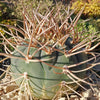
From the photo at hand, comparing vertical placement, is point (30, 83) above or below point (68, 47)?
below

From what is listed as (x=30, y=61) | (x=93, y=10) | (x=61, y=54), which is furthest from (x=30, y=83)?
(x=93, y=10)

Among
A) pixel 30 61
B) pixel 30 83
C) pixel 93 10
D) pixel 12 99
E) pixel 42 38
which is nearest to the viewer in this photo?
pixel 30 61

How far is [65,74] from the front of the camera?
1.47 meters

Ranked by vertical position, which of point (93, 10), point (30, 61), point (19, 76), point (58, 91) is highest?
point (93, 10)

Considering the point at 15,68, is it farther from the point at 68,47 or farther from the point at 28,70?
the point at 68,47

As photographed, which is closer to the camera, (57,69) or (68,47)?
(57,69)

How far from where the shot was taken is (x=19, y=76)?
62.9 inches

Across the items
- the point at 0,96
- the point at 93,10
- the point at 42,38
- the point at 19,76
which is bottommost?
the point at 0,96

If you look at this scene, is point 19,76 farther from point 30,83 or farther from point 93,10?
point 93,10

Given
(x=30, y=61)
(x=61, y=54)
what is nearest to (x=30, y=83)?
(x=30, y=61)

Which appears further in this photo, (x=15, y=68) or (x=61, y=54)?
(x=15, y=68)

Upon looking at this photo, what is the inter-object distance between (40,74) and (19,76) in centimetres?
25

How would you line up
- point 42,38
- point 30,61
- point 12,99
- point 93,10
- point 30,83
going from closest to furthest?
point 30,61, point 30,83, point 42,38, point 12,99, point 93,10

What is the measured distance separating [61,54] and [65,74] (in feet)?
0.58
